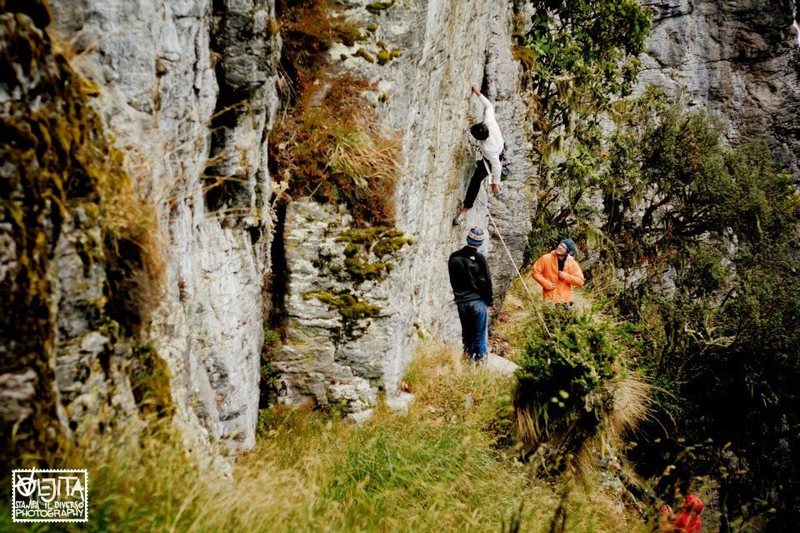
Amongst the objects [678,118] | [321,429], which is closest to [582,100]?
[678,118]

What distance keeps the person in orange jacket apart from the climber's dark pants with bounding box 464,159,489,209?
Result: 6.06ft

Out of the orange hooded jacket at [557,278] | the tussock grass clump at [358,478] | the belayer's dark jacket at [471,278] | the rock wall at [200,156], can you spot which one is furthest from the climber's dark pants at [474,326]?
the rock wall at [200,156]

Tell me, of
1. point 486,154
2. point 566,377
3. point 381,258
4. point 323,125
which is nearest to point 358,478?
point 381,258

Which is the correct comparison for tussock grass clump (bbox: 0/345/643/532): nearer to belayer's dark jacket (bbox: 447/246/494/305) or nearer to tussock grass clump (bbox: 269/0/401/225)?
belayer's dark jacket (bbox: 447/246/494/305)

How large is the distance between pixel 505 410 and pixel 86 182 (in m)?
5.68

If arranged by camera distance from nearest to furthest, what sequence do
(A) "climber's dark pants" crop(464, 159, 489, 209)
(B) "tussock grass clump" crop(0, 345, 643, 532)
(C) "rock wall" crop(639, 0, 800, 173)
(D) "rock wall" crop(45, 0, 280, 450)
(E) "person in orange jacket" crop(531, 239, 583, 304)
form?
(B) "tussock grass clump" crop(0, 345, 643, 532) → (D) "rock wall" crop(45, 0, 280, 450) → (E) "person in orange jacket" crop(531, 239, 583, 304) → (A) "climber's dark pants" crop(464, 159, 489, 209) → (C) "rock wall" crop(639, 0, 800, 173)

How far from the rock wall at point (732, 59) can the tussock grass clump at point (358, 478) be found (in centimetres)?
2159

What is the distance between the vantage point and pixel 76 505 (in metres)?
2.71

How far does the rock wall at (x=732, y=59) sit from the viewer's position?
2381 centimetres

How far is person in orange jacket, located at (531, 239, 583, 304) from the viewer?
10.2 m

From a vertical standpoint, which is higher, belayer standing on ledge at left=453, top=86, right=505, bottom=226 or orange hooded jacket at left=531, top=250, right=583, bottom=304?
belayer standing on ledge at left=453, top=86, right=505, bottom=226

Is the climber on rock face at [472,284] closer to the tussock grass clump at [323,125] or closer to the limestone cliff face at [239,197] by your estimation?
the limestone cliff face at [239,197]

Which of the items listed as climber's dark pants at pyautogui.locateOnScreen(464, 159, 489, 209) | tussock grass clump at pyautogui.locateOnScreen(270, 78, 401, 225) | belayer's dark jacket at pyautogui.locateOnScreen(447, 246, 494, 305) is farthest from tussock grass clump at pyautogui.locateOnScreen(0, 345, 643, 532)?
climber's dark pants at pyautogui.locateOnScreen(464, 159, 489, 209)

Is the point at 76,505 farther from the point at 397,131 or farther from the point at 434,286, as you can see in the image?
the point at 434,286
